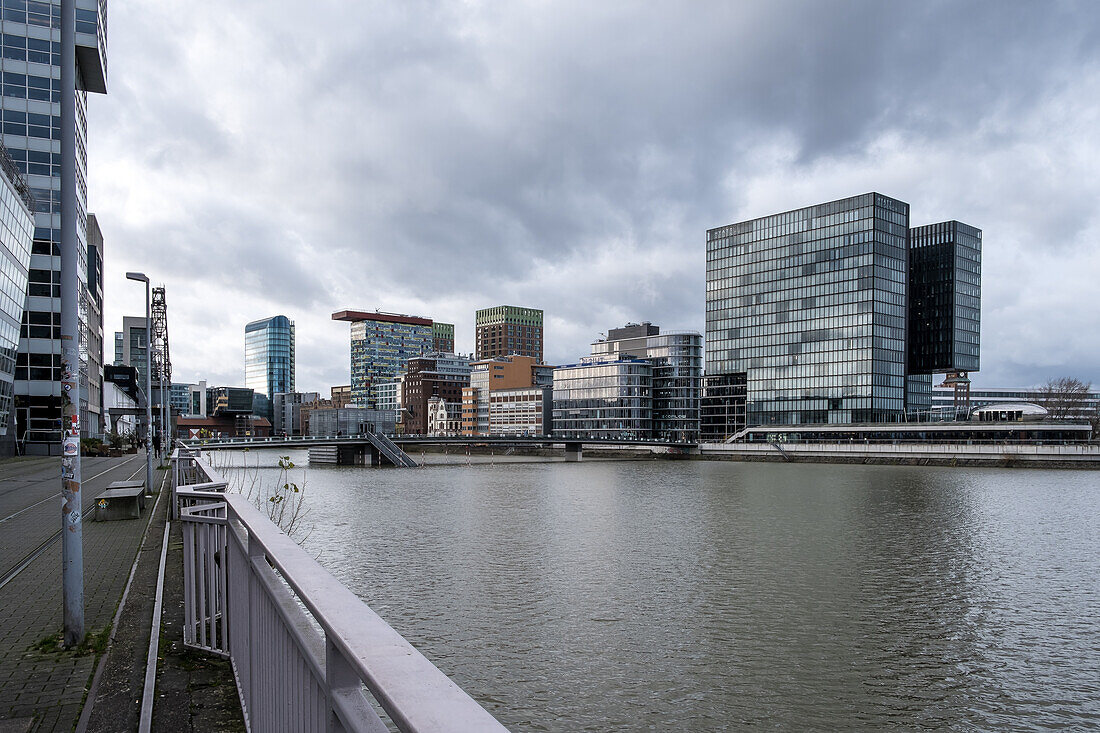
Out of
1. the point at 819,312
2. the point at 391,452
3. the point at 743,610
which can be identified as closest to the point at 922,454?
the point at 819,312

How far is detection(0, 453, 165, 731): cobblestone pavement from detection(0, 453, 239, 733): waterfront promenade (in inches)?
0.5

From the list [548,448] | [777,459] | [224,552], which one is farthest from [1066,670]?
[548,448]

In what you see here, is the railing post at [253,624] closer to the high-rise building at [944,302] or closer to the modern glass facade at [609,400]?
the modern glass facade at [609,400]

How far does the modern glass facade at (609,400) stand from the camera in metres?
160

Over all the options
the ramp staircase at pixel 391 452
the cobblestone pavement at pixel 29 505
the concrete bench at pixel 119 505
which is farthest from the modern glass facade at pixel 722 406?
the concrete bench at pixel 119 505

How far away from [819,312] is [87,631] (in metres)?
139

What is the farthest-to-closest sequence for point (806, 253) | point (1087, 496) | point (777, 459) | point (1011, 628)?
point (806, 253) < point (777, 459) < point (1087, 496) < point (1011, 628)

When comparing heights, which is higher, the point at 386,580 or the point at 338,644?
the point at 338,644

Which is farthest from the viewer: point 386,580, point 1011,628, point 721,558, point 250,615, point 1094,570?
point 721,558

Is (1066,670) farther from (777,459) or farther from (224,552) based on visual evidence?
(777,459)

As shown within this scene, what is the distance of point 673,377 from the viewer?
16212 centimetres

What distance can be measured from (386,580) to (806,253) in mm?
128347

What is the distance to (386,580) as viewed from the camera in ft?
76.3

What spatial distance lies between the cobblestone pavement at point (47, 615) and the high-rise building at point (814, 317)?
126943 millimetres
